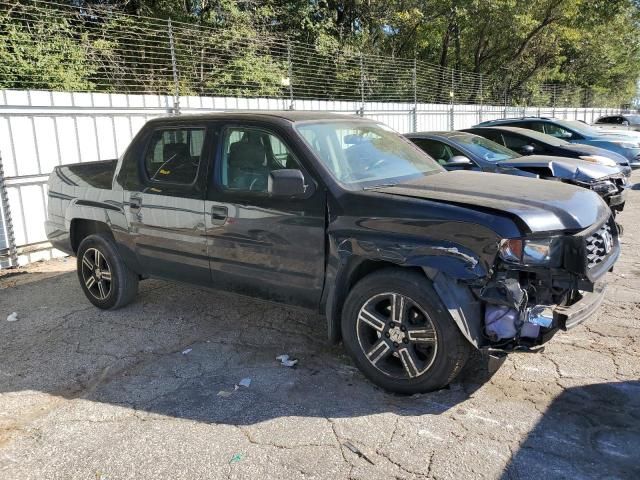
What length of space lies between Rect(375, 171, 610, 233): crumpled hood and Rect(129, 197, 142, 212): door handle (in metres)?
2.26

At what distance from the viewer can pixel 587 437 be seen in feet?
9.59

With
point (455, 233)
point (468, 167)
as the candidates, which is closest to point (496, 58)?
point (468, 167)

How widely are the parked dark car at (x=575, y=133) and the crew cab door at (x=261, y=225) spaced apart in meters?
8.96

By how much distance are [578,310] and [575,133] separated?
1083 centimetres

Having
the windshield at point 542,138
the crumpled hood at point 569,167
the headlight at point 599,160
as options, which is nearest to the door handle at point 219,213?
the crumpled hood at point 569,167

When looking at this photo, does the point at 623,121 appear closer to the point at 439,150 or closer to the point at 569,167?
the point at 569,167

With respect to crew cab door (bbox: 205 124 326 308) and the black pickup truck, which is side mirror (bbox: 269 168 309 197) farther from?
crew cab door (bbox: 205 124 326 308)

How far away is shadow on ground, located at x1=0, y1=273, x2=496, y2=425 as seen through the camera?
3.42m

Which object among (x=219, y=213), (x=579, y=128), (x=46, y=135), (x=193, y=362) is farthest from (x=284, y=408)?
(x=579, y=128)

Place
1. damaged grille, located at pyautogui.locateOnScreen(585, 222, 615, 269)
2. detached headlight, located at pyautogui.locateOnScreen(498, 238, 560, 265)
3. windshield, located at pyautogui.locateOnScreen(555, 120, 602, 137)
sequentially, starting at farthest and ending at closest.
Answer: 1. windshield, located at pyautogui.locateOnScreen(555, 120, 602, 137)
2. damaged grille, located at pyautogui.locateOnScreen(585, 222, 615, 269)
3. detached headlight, located at pyautogui.locateOnScreen(498, 238, 560, 265)

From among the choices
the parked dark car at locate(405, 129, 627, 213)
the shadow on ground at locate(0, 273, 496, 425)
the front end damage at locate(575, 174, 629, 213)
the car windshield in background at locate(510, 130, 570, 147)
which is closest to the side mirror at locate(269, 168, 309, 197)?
the shadow on ground at locate(0, 273, 496, 425)

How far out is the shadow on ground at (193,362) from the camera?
3424 mm

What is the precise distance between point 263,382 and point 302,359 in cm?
43

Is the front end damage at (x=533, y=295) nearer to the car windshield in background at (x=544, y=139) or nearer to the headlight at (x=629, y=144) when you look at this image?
the car windshield in background at (x=544, y=139)
